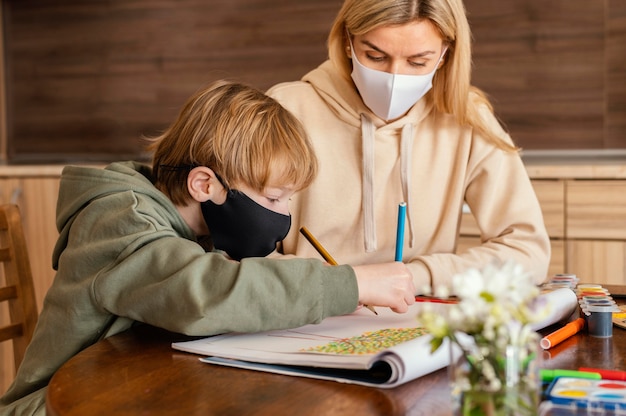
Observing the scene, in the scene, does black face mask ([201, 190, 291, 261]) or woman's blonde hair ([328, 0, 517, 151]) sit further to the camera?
woman's blonde hair ([328, 0, 517, 151])

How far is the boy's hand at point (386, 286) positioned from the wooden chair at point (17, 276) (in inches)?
34.2

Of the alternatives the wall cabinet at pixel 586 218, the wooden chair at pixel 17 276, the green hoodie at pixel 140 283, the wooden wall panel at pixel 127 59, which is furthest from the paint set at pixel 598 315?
the wooden wall panel at pixel 127 59

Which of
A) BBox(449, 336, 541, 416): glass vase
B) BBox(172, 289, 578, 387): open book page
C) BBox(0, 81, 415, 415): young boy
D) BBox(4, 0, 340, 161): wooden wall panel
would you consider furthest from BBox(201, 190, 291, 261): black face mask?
BBox(4, 0, 340, 161): wooden wall panel

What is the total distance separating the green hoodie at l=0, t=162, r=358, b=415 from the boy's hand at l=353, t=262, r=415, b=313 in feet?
0.10

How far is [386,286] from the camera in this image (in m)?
1.12

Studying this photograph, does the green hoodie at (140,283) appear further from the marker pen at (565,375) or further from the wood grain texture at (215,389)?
the marker pen at (565,375)

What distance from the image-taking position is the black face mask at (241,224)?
1.27 metres

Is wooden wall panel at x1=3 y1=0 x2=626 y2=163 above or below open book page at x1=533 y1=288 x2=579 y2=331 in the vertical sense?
above

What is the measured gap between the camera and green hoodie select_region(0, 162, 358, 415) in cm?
104

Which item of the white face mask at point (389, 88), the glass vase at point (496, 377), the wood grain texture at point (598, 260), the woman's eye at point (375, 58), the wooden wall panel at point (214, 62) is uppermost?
the wooden wall panel at point (214, 62)

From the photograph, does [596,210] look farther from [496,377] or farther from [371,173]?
[496,377]

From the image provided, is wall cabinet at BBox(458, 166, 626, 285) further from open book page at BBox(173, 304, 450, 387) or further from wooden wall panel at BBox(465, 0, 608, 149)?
open book page at BBox(173, 304, 450, 387)

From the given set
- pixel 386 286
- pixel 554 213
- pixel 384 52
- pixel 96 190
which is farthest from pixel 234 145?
pixel 554 213

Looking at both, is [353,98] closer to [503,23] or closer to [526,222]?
[526,222]
